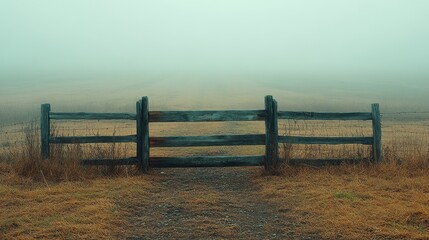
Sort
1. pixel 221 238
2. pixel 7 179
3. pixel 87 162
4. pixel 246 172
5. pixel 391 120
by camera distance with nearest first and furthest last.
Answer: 1. pixel 221 238
2. pixel 7 179
3. pixel 87 162
4. pixel 246 172
5. pixel 391 120

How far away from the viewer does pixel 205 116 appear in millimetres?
10953

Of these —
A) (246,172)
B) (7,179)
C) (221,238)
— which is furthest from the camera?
(246,172)

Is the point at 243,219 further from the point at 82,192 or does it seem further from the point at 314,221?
the point at 82,192

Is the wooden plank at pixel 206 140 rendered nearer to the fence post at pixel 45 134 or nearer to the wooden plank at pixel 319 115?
the wooden plank at pixel 319 115

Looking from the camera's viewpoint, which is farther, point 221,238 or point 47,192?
point 47,192

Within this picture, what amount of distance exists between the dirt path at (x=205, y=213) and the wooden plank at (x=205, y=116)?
1.44 m

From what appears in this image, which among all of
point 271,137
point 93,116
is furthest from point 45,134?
point 271,137

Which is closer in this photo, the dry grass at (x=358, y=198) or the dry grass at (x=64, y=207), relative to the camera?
the dry grass at (x=64, y=207)

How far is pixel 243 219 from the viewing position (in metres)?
7.45

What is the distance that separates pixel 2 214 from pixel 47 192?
134 cm

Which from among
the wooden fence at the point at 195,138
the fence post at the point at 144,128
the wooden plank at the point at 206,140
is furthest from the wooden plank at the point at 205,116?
the wooden plank at the point at 206,140

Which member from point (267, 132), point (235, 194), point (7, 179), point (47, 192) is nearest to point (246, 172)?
point (267, 132)

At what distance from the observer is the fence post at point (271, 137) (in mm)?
10844

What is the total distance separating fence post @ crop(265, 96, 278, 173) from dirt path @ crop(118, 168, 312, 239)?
791mm
